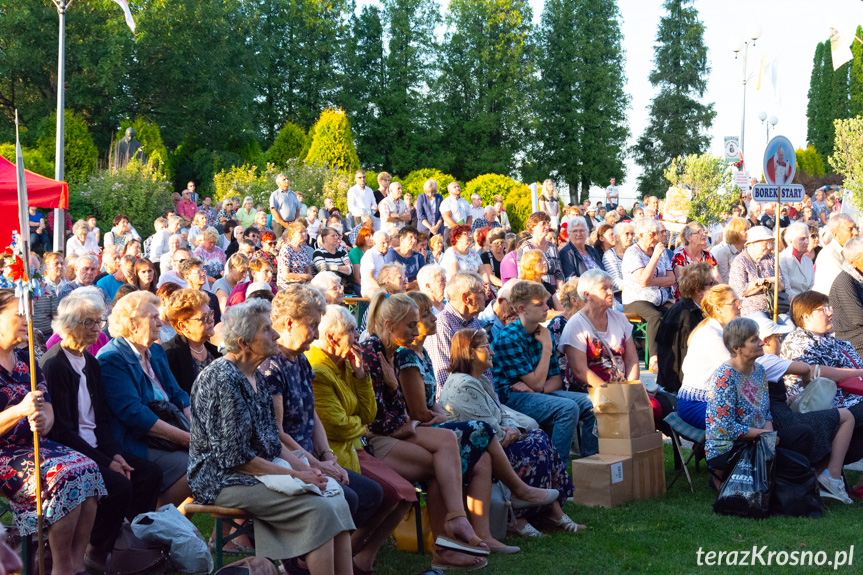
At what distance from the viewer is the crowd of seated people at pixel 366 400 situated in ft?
13.7

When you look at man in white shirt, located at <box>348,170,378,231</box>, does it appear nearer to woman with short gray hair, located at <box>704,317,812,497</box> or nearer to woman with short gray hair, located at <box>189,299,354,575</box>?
woman with short gray hair, located at <box>704,317,812,497</box>

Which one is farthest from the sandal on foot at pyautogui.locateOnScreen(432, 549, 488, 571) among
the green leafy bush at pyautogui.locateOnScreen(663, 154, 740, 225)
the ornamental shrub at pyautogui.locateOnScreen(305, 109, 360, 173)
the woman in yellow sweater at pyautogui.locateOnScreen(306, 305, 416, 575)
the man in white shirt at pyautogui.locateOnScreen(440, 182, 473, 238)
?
the ornamental shrub at pyautogui.locateOnScreen(305, 109, 360, 173)

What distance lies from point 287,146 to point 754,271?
26.3 metres

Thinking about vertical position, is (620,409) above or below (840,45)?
below

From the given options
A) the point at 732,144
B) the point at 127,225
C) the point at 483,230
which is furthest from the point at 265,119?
the point at 483,230

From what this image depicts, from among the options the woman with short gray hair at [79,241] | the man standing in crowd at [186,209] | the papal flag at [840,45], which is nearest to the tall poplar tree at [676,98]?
the papal flag at [840,45]

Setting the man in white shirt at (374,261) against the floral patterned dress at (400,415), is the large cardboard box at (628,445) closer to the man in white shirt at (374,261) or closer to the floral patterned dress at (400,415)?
the floral patterned dress at (400,415)

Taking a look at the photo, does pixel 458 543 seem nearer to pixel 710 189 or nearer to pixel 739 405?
pixel 739 405

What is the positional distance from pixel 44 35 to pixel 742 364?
103 ft

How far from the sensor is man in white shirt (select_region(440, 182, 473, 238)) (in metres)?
15.9

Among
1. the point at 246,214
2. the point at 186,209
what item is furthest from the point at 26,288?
the point at 186,209

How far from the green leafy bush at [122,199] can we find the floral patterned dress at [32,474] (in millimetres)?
17246

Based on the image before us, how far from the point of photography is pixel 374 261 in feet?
34.6

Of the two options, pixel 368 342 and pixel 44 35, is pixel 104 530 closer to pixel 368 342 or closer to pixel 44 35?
pixel 368 342
